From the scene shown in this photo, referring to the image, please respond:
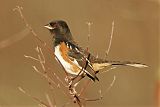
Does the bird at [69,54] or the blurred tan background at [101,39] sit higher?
the bird at [69,54]

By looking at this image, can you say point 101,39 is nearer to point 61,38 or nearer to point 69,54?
point 61,38

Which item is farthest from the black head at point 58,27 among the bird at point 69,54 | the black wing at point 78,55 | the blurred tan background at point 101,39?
the blurred tan background at point 101,39

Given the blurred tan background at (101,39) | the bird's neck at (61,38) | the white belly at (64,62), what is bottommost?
the blurred tan background at (101,39)

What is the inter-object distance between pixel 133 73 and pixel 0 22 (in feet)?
10.4

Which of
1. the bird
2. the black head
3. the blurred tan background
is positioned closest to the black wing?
the bird

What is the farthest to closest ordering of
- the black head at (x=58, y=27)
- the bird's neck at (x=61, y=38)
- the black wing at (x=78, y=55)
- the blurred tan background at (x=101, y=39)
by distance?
the blurred tan background at (x=101, y=39)
the bird's neck at (x=61, y=38)
the black head at (x=58, y=27)
the black wing at (x=78, y=55)

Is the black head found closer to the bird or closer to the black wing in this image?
the bird

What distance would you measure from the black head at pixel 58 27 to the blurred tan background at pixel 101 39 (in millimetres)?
6903

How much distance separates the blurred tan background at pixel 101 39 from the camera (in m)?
15.7

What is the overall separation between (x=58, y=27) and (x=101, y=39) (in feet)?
27.0

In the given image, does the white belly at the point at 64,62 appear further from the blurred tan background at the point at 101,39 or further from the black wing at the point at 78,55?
the blurred tan background at the point at 101,39

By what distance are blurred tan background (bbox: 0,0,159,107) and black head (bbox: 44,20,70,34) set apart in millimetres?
6903

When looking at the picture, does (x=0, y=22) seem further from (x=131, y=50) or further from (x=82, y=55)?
(x=82, y=55)

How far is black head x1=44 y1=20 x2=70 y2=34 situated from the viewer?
26.5 feet
